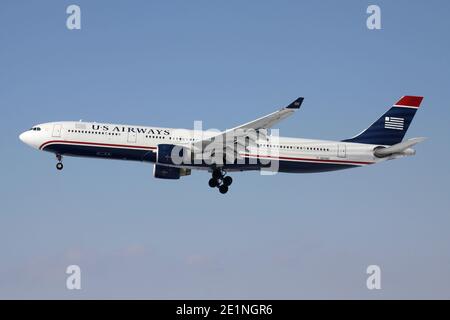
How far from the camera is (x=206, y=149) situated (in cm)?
5419

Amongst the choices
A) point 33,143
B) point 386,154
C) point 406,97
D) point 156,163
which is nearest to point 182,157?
point 156,163

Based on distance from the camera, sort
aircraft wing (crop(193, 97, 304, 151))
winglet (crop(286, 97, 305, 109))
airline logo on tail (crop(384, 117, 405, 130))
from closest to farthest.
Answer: winglet (crop(286, 97, 305, 109)) < aircraft wing (crop(193, 97, 304, 151)) < airline logo on tail (crop(384, 117, 405, 130))

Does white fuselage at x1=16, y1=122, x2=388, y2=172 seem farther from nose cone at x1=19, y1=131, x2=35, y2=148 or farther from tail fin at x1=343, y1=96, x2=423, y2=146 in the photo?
tail fin at x1=343, y1=96, x2=423, y2=146

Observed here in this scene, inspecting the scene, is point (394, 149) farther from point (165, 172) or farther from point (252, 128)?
point (165, 172)

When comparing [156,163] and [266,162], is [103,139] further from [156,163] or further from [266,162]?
[266,162]

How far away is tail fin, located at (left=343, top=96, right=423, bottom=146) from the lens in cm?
5997

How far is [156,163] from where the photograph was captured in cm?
5406

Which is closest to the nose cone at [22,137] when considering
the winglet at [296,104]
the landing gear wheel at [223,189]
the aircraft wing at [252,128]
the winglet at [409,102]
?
the aircraft wing at [252,128]


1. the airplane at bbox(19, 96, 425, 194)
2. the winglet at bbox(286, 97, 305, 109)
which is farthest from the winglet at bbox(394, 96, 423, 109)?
the winglet at bbox(286, 97, 305, 109)

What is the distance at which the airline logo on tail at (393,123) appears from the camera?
201 feet

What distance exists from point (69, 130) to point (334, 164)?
742 inches

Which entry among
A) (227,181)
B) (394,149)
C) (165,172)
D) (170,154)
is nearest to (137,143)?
(170,154)

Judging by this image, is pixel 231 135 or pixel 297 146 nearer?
pixel 231 135

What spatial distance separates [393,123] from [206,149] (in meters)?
15.9
